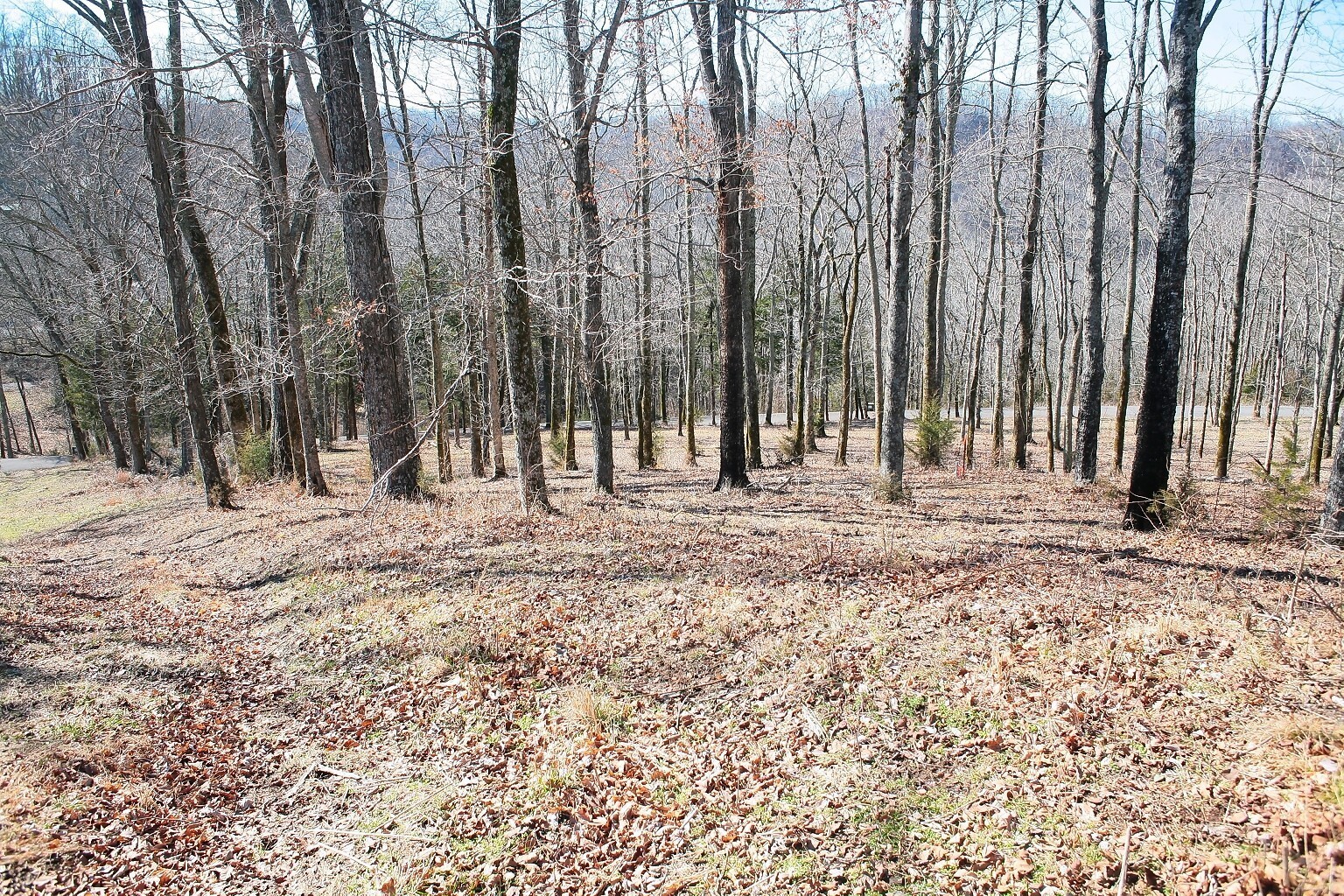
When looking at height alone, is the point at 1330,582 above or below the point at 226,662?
above

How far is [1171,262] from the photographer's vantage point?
7977 millimetres

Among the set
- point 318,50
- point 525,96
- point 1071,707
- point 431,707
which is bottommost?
point 431,707

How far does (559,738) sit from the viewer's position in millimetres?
4750

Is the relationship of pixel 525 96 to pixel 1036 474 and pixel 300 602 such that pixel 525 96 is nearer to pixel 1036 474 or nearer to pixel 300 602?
pixel 300 602

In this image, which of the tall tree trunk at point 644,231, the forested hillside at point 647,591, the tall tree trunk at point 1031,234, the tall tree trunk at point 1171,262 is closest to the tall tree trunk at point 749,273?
the forested hillside at point 647,591

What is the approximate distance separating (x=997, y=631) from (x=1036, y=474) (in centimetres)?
1206

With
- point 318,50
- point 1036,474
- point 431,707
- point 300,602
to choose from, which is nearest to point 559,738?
point 431,707

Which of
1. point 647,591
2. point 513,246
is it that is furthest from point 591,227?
point 647,591

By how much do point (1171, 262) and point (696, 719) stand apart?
795 cm

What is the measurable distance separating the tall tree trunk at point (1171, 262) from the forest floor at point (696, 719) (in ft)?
2.87

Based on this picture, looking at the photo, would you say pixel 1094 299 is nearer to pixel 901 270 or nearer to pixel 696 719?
pixel 901 270

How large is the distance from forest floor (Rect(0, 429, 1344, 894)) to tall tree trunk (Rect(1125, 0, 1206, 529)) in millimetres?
876

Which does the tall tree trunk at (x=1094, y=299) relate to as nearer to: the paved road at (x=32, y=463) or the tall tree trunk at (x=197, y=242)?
the tall tree trunk at (x=197, y=242)

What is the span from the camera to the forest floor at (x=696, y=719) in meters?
3.50
